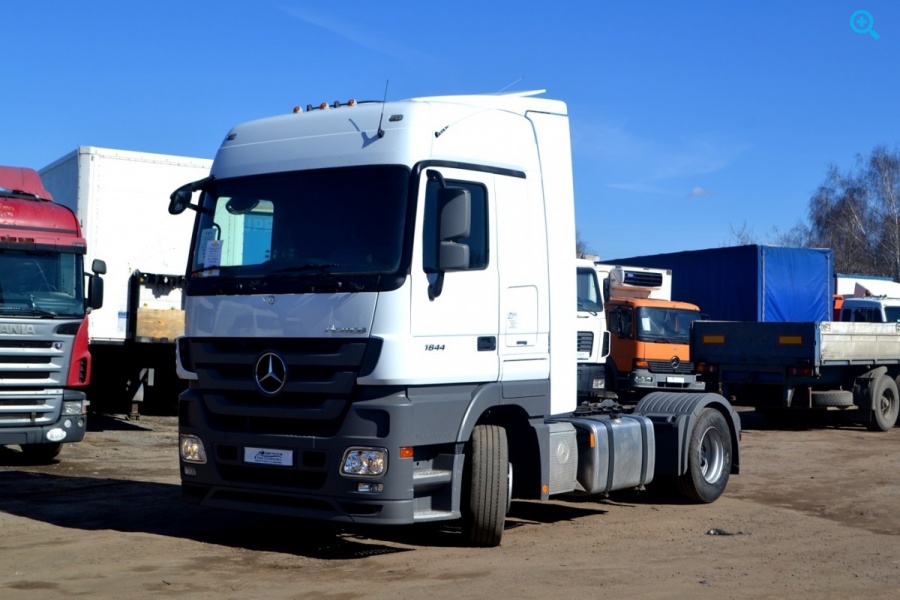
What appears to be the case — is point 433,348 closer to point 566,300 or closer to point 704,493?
point 566,300

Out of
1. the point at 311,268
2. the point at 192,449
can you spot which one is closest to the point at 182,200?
the point at 311,268

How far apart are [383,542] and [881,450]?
37.3 ft

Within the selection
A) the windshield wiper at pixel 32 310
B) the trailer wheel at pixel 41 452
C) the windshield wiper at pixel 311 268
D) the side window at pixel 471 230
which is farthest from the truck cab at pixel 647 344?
the windshield wiper at pixel 311 268

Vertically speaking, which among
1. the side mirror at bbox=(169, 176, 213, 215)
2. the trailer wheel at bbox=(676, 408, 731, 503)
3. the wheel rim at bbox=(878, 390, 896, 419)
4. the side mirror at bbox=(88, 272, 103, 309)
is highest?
the side mirror at bbox=(169, 176, 213, 215)

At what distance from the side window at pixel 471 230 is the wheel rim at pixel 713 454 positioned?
447 centimetres

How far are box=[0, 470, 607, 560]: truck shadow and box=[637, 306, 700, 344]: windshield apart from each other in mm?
12695

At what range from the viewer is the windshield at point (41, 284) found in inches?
497

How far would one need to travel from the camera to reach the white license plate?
7977 mm

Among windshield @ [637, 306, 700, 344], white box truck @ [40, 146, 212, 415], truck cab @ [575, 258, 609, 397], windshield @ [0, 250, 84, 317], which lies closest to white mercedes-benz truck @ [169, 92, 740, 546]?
windshield @ [0, 250, 84, 317]

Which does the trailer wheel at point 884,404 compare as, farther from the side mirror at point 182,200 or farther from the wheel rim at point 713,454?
the side mirror at point 182,200

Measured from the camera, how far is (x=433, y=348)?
791 cm

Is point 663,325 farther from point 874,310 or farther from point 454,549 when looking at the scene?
point 454,549

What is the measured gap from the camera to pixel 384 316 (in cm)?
767

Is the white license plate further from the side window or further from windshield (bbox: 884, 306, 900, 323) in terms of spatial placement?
windshield (bbox: 884, 306, 900, 323)
